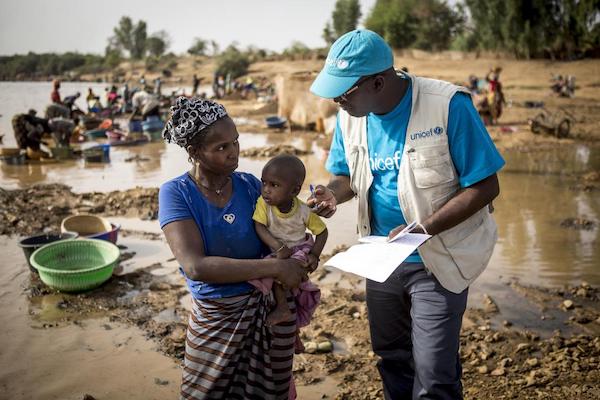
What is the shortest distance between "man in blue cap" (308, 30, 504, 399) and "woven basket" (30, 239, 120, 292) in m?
3.48

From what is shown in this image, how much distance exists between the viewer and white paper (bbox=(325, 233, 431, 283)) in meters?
2.01

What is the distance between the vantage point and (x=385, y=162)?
7.86 ft

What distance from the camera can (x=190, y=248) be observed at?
79.5 inches

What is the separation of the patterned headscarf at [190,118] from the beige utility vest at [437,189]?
860 millimetres

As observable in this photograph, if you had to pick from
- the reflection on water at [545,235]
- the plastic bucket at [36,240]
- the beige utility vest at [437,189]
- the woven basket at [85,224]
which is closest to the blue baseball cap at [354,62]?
the beige utility vest at [437,189]

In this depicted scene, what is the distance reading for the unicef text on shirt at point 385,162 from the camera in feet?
7.72

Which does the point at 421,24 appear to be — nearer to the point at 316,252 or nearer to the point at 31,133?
the point at 31,133

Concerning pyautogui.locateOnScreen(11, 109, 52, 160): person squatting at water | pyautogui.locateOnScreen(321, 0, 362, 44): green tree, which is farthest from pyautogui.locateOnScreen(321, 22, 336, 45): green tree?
pyautogui.locateOnScreen(11, 109, 52, 160): person squatting at water

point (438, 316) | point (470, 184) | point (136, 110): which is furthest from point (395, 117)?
point (136, 110)

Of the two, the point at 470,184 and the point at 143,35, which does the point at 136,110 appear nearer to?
the point at 470,184

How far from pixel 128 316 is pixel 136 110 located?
14721 millimetres

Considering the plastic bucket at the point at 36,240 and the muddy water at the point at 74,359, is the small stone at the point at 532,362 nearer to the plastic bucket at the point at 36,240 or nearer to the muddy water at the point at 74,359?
the muddy water at the point at 74,359

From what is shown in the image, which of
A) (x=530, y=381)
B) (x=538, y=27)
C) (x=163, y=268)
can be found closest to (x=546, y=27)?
(x=538, y=27)

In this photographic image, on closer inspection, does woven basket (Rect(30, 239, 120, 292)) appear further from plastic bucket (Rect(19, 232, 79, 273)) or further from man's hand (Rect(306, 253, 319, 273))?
man's hand (Rect(306, 253, 319, 273))
